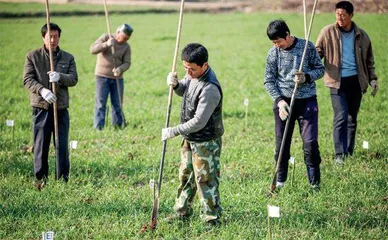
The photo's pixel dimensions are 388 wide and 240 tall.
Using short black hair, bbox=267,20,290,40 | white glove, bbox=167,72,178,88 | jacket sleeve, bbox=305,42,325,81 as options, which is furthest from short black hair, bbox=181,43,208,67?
jacket sleeve, bbox=305,42,325,81

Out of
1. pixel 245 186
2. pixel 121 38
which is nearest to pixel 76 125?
pixel 121 38

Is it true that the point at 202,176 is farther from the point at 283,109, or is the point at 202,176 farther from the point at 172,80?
the point at 283,109

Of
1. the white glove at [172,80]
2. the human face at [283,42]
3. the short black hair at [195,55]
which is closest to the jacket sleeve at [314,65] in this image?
the human face at [283,42]

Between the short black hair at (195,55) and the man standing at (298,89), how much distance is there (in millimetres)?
1522

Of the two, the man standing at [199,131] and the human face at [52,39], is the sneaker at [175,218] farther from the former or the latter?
the human face at [52,39]

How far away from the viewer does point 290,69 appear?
22.5 ft

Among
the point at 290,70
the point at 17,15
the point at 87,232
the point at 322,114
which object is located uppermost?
the point at 17,15

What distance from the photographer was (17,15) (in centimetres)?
3769

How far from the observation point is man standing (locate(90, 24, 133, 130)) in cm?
1080

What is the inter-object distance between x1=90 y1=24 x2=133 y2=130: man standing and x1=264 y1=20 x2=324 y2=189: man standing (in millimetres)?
4565

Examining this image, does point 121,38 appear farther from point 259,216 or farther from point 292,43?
point 259,216

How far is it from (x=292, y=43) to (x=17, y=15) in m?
34.3

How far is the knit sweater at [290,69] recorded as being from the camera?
22.3ft

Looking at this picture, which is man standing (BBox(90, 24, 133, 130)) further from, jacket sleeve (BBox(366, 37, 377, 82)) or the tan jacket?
jacket sleeve (BBox(366, 37, 377, 82))
